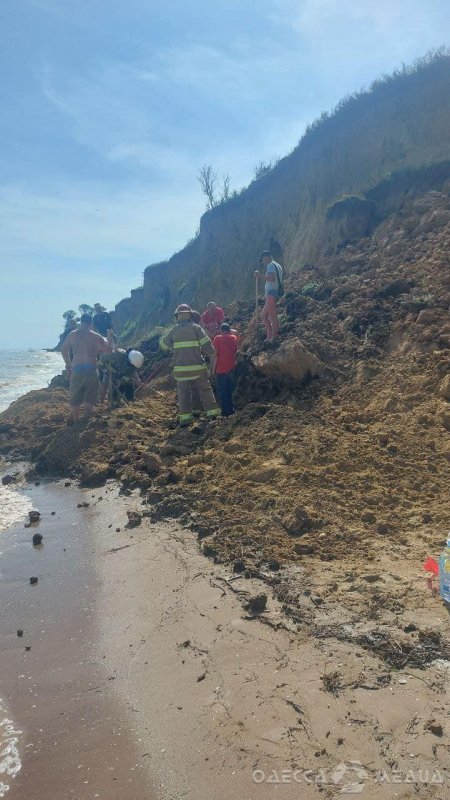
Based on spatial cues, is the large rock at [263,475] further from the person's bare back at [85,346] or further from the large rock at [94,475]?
the person's bare back at [85,346]

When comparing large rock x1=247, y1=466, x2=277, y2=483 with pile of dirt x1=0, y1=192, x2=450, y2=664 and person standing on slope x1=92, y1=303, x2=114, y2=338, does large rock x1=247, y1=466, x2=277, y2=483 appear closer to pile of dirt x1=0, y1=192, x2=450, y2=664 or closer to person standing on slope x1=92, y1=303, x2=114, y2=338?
pile of dirt x1=0, y1=192, x2=450, y2=664

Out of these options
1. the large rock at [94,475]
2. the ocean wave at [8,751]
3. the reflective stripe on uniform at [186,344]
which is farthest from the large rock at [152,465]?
the ocean wave at [8,751]

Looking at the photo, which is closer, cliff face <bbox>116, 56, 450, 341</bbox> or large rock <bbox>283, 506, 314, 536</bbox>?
large rock <bbox>283, 506, 314, 536</bbox>

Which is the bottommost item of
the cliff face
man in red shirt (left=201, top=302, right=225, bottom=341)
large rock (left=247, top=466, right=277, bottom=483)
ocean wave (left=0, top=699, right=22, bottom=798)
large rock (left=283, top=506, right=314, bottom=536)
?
ocean wave (left=0, top=699, right=22, bottom=798)

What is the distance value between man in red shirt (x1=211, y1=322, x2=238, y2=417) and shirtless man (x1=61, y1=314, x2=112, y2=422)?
2361mm

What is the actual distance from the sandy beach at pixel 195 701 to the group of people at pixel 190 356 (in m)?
3.90

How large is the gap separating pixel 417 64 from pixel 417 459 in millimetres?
20010

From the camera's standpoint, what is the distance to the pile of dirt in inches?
141

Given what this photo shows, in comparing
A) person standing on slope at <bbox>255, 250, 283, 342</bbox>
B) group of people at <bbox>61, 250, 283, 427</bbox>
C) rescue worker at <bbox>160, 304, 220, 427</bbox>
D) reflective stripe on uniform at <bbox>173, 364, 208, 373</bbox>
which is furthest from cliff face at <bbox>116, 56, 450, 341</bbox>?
reflective stripe on uniform at <bbox>173, 364, 208, 373</bbox>

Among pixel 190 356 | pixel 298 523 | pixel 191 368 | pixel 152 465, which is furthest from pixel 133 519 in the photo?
pixel 190 356

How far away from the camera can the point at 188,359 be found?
7398 millimetres

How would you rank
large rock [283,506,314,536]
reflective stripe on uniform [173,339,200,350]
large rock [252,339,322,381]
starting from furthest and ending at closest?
reflective stripe on uniform [173,339,200,350]
large rock [252,339,322,381]
large rock [283,506,314,536]

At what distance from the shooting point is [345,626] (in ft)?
9.35

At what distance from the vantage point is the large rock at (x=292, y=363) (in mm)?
6969
